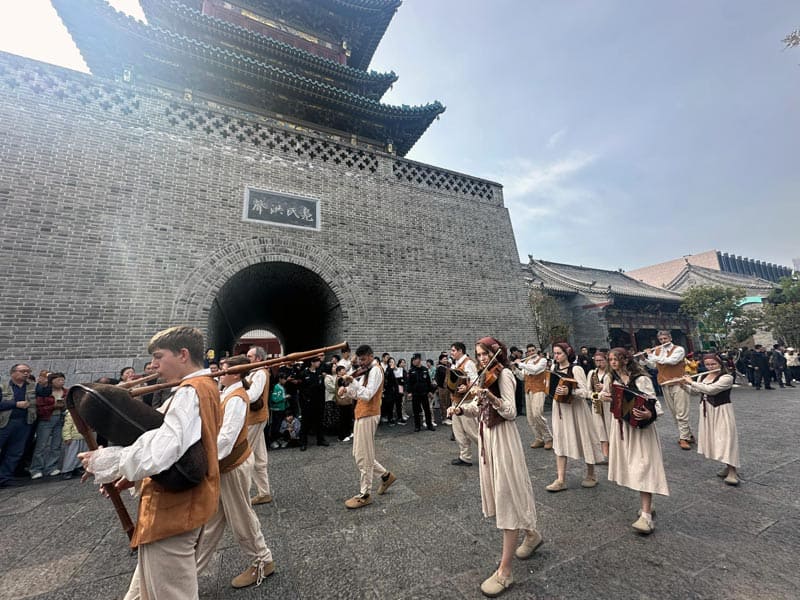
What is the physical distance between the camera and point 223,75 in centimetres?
998

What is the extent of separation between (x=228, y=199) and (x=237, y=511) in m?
7.88

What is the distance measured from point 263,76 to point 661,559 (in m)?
13.0

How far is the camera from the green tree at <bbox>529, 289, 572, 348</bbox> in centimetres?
1716

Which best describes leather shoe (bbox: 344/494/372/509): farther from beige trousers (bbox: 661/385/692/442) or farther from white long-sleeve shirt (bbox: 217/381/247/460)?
beige trousers (bbox: 661/385/692/442)

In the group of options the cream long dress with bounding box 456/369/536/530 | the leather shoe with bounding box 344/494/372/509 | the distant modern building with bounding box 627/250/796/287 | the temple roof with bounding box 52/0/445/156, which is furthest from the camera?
the distant modern building with bounding box 627/250/796/287

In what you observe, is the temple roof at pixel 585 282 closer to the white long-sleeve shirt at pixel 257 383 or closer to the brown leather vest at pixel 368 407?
the brown leather vest at pixel 368 407

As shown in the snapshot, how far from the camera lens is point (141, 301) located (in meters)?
7.36

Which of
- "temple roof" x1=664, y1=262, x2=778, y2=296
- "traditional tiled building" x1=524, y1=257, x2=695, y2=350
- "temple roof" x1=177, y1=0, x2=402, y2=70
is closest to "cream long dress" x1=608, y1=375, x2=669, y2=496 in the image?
"temple roof" x1=177, y1=0, x2=402, y2=70

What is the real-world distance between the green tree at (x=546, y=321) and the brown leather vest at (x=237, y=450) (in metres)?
16.1

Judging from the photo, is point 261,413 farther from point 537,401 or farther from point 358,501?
point 537,401

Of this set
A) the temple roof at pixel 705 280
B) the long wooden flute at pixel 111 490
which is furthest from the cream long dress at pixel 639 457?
the temple roof at pixel 705 280

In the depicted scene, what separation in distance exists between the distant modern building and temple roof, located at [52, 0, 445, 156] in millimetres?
39881

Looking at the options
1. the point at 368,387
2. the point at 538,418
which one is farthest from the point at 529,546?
the point at 538,418

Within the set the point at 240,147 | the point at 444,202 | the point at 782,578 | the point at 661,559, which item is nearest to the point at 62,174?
the point at 240,147
